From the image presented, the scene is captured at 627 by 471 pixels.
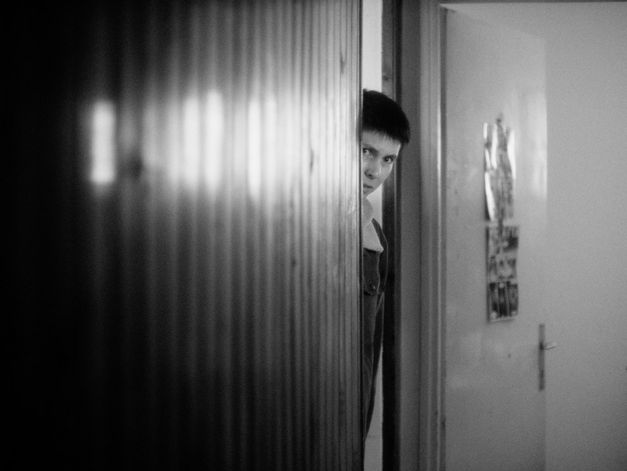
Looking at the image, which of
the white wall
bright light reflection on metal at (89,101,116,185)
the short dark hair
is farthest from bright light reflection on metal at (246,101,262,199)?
the white wall

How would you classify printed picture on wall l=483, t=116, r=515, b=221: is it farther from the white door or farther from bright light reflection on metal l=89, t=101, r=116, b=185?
bright light reflection on metal l=89, t=101, r=116, b=185

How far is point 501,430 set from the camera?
1751 millimetres

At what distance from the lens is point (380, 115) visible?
4.35 feet

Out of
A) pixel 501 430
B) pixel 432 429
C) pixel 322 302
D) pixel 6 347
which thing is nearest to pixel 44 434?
pixel 6 347

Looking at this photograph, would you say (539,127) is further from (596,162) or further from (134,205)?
(134,205)

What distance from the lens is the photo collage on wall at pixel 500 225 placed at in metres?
1.73

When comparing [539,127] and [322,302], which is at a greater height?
[539,127]

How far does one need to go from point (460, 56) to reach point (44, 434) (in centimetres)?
164

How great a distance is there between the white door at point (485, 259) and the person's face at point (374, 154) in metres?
0.31

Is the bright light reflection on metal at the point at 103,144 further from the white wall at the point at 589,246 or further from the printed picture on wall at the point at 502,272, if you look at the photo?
the white wall at the point at 589,246

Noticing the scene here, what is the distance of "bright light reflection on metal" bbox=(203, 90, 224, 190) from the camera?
1.32 ft

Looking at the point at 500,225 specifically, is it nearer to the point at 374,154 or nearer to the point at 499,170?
the point at 499,170

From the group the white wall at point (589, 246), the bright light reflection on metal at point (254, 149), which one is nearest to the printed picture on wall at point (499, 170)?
the white wall at point (589, 246)

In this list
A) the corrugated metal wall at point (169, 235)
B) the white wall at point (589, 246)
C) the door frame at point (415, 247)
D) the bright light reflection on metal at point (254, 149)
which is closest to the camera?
the corrugated metal wall at point (169, 235)
